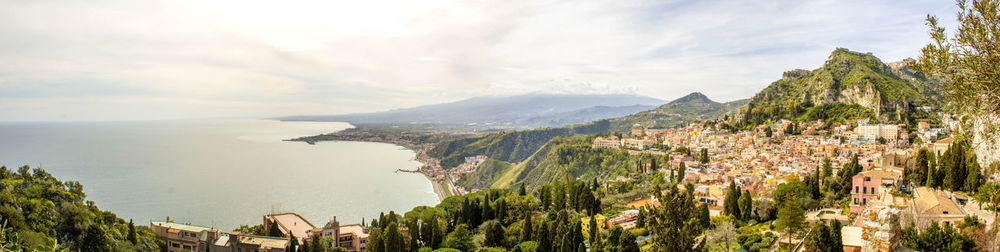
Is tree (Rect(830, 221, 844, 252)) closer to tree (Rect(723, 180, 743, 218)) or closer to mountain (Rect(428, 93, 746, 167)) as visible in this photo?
tree (Rect(723, 180, 743, 218))

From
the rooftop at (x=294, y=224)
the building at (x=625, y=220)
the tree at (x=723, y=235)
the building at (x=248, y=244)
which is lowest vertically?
the rooftop at (x=294, y=224)

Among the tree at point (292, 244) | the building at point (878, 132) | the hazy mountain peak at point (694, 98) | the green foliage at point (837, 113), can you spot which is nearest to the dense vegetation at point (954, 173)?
the building at point (878, 132)

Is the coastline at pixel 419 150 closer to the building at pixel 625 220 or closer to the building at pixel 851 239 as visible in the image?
the building at pixel 625 220

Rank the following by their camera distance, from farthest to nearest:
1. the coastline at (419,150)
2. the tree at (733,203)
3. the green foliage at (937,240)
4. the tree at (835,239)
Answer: the coastline at (419,150) → the tree at (733,203) → the green foliage at (937,240) → the tree at (835,239)

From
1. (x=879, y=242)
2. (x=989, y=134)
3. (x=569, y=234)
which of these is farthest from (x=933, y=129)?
(x=989, y=134)

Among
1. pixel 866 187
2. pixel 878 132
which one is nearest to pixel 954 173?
pixel 866 187

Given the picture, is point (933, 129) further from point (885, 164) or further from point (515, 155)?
point (515, 155)

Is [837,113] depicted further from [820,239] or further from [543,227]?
[820,239]

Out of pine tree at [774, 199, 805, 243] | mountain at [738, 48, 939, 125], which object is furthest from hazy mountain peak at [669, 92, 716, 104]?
pine tree at [774, 199, 805, 243]
